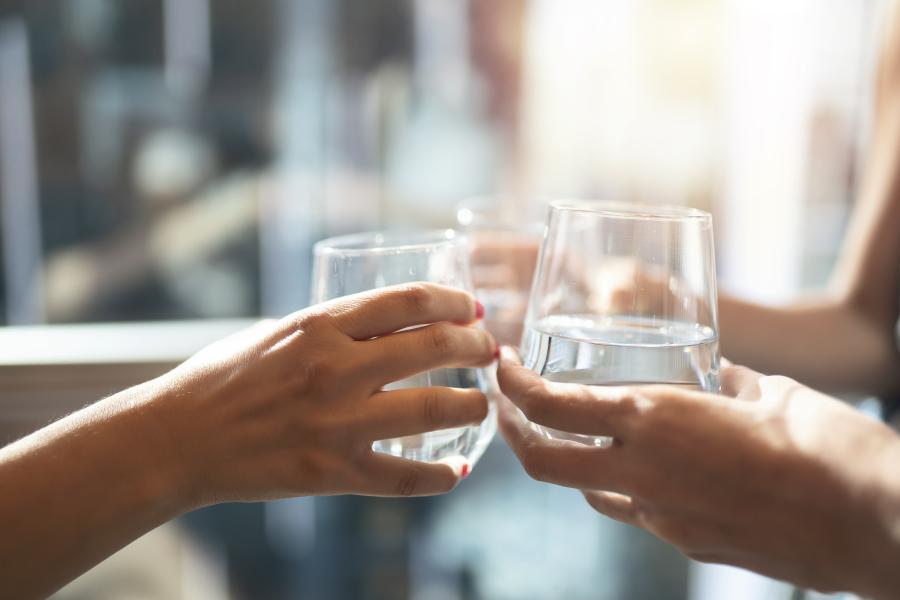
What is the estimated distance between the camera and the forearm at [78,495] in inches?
18.2

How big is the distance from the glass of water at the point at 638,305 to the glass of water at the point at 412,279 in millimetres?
61

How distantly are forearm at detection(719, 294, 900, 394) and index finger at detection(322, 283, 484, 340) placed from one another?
21.4 inches

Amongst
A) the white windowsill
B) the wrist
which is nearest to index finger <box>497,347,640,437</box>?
the wrist

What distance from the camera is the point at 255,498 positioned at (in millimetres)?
494

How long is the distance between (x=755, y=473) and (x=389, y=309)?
23 cm

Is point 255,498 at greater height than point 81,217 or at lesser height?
lesser

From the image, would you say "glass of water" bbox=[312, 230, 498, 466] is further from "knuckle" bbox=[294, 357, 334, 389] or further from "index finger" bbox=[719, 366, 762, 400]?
"index finger" bbox=[719, 366, 762, 400]

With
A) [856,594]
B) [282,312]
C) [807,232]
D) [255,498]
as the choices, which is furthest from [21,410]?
[807,232]

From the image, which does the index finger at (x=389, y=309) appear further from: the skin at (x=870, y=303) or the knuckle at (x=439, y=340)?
the skin at (x=870, y=303)

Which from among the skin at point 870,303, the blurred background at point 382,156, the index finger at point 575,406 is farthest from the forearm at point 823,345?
the index finger at point 575,406

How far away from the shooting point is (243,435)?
465mm

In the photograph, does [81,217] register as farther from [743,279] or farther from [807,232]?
[807,232]

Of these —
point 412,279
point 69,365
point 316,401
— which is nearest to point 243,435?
point 316,401

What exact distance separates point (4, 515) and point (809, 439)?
47cm
